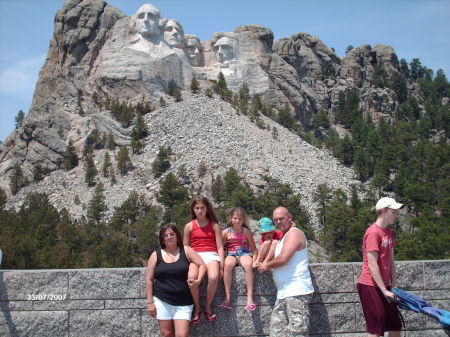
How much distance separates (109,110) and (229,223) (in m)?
42.0

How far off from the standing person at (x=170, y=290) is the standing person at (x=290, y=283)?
34.7 inches

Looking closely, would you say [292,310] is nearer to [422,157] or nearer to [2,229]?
[2,229]

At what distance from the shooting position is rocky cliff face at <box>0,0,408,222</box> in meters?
42.3

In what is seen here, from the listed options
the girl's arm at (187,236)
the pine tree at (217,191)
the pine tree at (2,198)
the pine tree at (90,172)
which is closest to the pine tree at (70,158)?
the pine tree at (90,172)

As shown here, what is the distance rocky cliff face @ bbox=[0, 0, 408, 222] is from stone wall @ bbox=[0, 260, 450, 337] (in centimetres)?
3197

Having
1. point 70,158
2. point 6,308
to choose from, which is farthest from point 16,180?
point 6,308

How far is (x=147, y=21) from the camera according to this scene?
4766cm

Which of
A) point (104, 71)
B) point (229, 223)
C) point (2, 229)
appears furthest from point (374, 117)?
point (229, 223)

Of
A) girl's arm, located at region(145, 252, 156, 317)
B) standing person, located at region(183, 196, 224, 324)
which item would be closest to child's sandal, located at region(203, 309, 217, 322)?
standing person, located at region(183, 196, 224, 324)

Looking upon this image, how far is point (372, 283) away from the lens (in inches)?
241

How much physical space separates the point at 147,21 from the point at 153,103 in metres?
6.58

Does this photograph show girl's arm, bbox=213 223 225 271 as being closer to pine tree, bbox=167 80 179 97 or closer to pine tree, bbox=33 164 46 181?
pine tree, bbox=33 164 46 181

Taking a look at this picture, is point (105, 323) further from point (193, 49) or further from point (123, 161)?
point (193, 49)

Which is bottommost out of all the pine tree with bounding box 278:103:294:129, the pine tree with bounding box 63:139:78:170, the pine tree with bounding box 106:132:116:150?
the pine tree with bounding box 63:139:78:170
